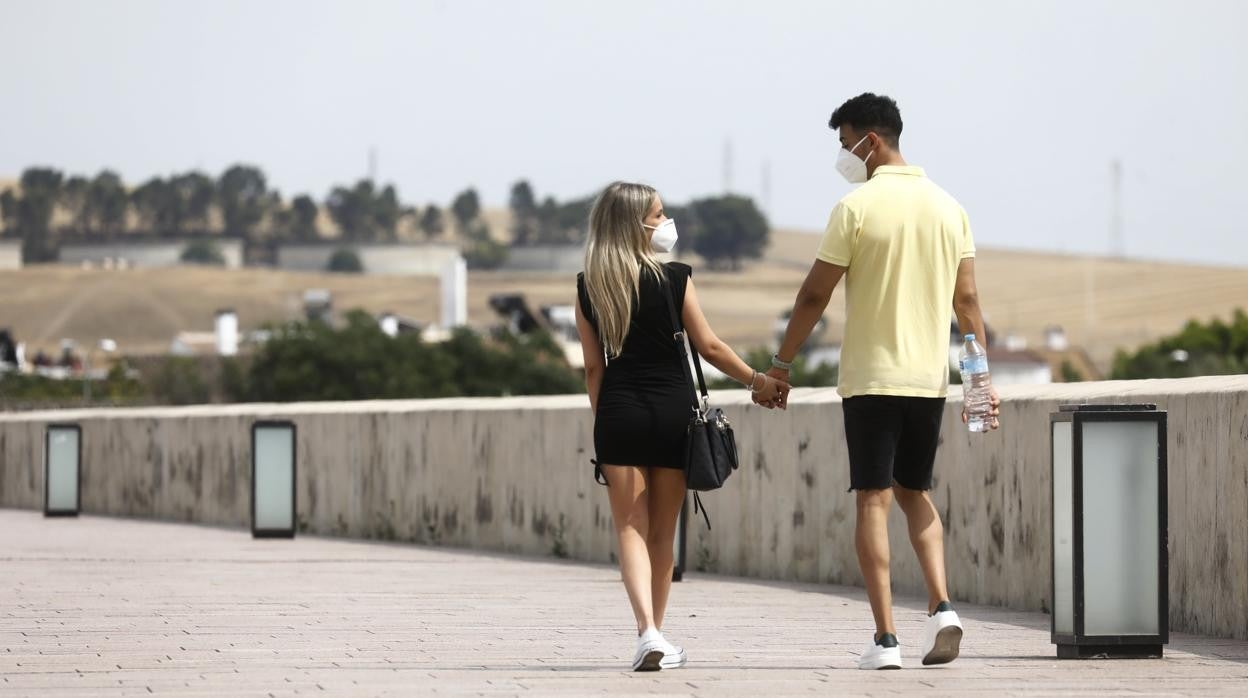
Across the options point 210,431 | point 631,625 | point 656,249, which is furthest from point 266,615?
point 210,431

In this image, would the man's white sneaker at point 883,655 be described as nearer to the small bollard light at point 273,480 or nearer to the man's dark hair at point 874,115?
the man's dark hair at point 874,115

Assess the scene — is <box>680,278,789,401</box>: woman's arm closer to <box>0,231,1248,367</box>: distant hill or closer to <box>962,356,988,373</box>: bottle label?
<box>962,356,988,373</box>: bottle label

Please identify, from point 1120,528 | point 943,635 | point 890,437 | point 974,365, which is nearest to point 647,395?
point 890,437

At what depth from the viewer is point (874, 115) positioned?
25.9ft

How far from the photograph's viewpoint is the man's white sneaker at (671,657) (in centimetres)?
769

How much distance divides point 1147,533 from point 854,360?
1241mm

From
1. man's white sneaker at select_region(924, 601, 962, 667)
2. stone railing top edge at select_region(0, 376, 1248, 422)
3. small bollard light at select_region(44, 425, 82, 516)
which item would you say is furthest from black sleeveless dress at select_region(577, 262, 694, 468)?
small bollard light at select_region(44, 425, 82, 516)

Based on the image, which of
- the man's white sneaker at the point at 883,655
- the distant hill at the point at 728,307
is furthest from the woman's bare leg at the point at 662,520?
the distant hill at the point at 728,307

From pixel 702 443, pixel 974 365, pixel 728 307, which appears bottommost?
pixel 702 443

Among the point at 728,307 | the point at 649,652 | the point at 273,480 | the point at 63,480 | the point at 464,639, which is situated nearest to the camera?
the point at 649,652

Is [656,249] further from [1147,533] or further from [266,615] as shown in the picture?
[266,615]

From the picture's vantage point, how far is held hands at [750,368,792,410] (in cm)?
803

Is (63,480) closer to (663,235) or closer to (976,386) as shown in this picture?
(663,235)

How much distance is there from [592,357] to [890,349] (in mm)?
1040
